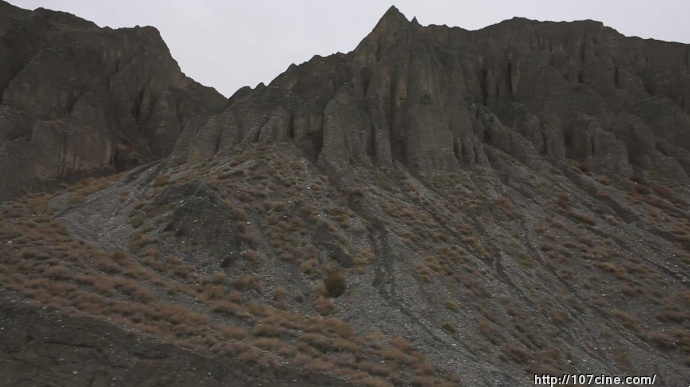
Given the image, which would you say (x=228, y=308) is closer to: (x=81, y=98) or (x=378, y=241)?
(x=378, y=241)

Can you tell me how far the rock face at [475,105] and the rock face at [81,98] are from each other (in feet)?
34.9

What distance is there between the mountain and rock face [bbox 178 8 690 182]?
0.25 m

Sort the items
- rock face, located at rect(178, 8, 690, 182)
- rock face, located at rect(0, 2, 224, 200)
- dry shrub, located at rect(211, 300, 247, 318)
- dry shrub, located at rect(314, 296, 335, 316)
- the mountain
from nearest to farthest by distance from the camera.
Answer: the mountain < dry shrub, located at rect(211, 300, 247, 318) < dry shrub, located at rect(314, 296, 335, 316) < rock face, located at rect(0, 2, 224, 200) < rock face, located at rect(178, 8, 690, 182)

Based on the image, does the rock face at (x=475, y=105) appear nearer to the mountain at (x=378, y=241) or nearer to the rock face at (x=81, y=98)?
the mountain at (x=378, y=241)

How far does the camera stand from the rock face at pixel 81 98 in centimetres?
4797

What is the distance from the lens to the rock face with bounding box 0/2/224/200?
47969mm

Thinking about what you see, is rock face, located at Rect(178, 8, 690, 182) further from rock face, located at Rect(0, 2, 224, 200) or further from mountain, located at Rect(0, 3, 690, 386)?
rock face, located at Rect(0, 2, 224, 200)

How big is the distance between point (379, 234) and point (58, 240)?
18478 mm

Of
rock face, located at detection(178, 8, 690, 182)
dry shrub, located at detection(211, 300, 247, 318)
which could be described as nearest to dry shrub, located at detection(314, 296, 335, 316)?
dry shrub, located at detection(211, 300, 247, 318)

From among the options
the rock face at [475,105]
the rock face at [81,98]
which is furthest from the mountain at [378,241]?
the rock face at [81,98]

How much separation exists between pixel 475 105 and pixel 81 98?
40932mm

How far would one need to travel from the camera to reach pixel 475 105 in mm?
62844

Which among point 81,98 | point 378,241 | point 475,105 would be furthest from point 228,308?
point 475,105

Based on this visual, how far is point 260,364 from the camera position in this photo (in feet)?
68.4
